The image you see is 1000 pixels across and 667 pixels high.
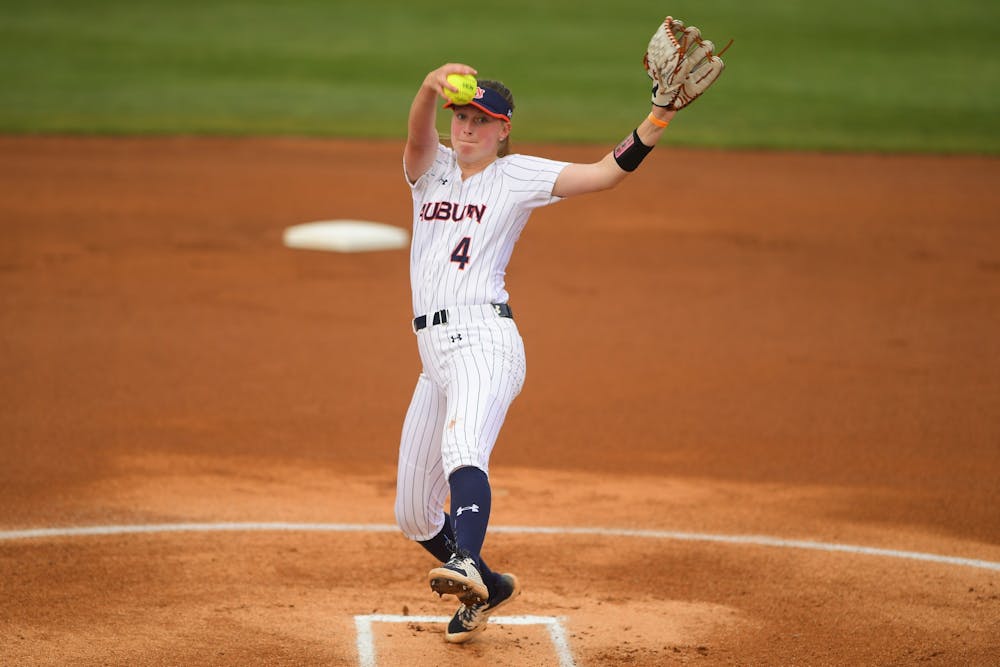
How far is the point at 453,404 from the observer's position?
479 cm

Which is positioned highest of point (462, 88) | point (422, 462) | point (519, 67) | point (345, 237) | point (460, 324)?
point (519, 67)

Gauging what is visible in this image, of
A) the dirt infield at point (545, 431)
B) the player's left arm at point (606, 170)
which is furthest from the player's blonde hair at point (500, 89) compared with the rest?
the dirt infield at point (545, 431)

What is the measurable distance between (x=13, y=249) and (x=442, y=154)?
7767mm

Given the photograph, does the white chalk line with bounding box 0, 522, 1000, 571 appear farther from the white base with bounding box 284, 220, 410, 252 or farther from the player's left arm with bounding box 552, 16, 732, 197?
the white base with bounding box 284, 220, 410, 252

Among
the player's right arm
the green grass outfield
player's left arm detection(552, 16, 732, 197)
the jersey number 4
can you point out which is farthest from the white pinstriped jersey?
the green grass outfield

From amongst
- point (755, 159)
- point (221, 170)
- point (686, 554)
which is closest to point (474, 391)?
point (686, 554)

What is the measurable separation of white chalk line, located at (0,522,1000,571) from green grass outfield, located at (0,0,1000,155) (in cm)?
1137

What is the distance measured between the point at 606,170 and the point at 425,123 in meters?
0.67

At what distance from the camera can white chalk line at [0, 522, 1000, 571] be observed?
6.23 m

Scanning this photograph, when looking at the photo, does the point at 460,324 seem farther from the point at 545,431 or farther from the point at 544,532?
the point at 545,431

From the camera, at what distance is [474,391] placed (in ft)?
15.6

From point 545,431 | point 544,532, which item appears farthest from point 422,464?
point 545,431

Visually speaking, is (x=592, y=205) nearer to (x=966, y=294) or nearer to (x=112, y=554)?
(x=966, y=294)

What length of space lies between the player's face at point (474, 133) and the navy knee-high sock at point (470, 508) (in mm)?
1160
